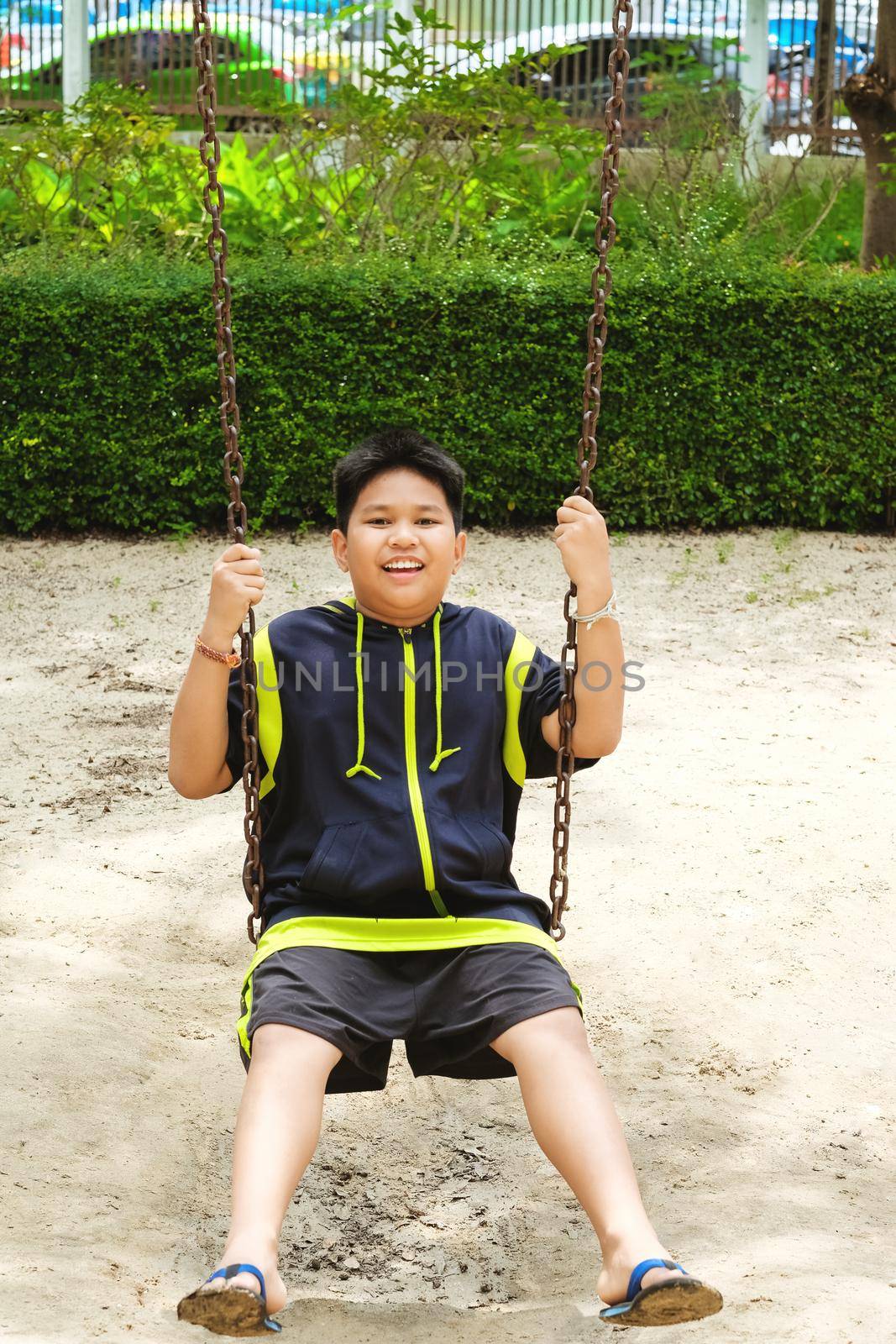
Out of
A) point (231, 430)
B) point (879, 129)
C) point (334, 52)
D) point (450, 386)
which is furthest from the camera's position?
point (334, 52)

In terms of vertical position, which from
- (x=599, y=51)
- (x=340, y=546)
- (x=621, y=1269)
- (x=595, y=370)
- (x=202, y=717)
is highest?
(x=599, y=51)

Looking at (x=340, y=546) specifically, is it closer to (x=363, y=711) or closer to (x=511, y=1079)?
(x=363, y=711)

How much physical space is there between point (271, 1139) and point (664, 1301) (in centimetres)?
57

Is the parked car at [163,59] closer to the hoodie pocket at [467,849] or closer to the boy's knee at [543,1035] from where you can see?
the hoodie pocket at [467,849]

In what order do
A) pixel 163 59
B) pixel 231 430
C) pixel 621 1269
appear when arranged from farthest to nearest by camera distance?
1. pixel 163 59
2. pixel 231 430
3. pixel 621 1269

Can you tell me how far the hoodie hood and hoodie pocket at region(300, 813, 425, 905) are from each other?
3.9 inches

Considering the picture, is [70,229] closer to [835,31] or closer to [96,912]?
[96,912]

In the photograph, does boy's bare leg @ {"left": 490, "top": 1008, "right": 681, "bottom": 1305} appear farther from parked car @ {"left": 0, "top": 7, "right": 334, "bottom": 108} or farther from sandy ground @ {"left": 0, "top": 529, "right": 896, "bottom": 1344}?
parked car @ {"left": 0, "top": 7, "right": 334, "bottom": 108}

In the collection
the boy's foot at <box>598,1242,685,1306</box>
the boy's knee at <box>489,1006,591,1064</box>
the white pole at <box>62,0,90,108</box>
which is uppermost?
the white pole at <box>62,0,90,108</box>

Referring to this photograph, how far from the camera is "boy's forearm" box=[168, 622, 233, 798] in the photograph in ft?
8.06

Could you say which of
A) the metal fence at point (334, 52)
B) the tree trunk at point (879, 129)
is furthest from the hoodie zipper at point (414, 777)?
the metal fence at point (334, 52)

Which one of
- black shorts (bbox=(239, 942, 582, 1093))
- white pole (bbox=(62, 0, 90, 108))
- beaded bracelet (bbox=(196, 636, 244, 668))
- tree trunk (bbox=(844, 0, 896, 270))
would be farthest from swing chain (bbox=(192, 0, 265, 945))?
white pole (bbox=(62, 0, 90, 108))

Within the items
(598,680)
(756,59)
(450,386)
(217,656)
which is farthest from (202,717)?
(756,59)

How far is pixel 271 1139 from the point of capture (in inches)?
81.2
